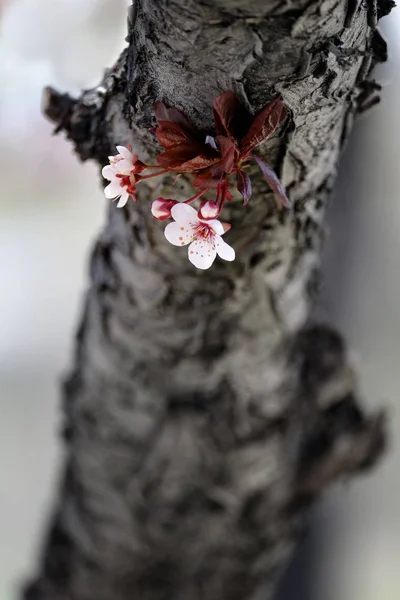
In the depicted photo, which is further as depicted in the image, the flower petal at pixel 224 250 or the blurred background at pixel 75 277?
the blurred background at pixel 75 277

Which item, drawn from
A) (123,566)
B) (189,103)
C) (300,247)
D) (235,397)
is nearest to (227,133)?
(189,103)

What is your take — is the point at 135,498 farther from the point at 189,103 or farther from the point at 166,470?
the point at 189,103

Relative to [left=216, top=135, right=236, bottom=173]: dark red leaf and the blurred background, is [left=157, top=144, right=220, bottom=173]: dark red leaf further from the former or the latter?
the blurred background

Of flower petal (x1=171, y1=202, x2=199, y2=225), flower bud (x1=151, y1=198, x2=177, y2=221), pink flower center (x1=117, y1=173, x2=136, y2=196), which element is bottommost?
flower petal (x1=171, y1=202, x2=199, y2=225)

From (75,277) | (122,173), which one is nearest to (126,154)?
(122,173)

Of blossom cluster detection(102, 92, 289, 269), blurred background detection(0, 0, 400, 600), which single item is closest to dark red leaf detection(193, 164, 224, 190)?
blossom cluster detection(102, 92, 289, 269)

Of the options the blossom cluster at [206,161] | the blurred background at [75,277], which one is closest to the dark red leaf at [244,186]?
the blossom cluster at [206,161]

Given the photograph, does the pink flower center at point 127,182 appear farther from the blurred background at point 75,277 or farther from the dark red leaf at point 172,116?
the blurred background at point 75,277

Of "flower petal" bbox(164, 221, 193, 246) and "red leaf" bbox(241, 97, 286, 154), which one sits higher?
"red leaf" bbox(241, 97, 286, 154)
